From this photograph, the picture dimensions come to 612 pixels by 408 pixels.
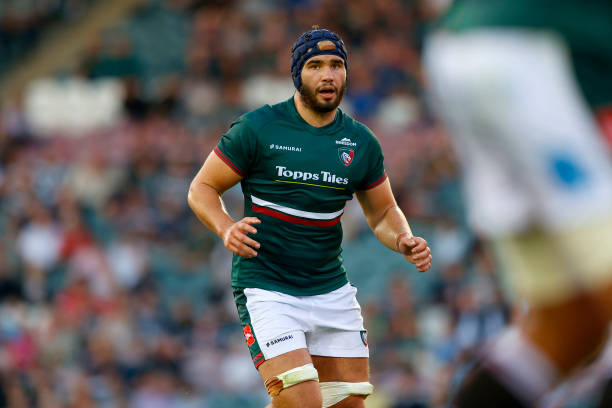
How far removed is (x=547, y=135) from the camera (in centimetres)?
316

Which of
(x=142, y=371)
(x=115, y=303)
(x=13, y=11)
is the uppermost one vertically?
(x=13, y=11)

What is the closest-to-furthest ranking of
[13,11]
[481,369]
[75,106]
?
1. [481,369]
2. [75,106]
3. [13,11]

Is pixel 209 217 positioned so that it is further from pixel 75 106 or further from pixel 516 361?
pixel 75 106

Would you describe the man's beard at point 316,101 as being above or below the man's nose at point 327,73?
below

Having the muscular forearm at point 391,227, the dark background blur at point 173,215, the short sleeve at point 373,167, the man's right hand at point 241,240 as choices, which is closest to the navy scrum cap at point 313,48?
the short sleeve at point 373,167

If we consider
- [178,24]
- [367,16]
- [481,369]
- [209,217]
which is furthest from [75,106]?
[481,369]

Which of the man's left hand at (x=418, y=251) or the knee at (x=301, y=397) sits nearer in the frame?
the man's left hand at (x=418, y=251)

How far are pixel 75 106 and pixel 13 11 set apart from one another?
3.73 m

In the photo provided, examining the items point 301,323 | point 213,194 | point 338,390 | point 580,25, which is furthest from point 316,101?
point 580,25

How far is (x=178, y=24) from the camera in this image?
1634cm

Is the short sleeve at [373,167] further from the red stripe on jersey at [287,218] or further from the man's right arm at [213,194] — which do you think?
the man's right arm at [213,194]

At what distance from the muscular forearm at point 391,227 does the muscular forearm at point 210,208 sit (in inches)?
37.0

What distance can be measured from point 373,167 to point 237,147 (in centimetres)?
85

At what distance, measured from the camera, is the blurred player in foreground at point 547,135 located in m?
3.15
